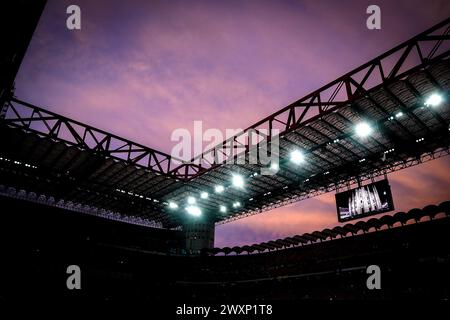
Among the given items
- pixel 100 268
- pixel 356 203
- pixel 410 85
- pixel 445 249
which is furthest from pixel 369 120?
pixel 100 268

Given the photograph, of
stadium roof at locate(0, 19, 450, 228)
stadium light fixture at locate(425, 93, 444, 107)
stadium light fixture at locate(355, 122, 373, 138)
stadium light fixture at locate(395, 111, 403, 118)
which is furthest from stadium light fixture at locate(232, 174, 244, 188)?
stadium light fixture at locate(425, 93, 444, 107)

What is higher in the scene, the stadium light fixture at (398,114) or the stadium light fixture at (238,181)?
the stadium light fixture at (398,114)

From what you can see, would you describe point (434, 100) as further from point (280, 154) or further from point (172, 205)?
point (172, 205)

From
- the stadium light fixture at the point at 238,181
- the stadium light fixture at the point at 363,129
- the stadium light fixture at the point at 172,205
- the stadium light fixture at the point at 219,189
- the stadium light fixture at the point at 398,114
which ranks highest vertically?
the stadium light fixture at the point at 398,114

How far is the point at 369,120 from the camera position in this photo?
48.9ft

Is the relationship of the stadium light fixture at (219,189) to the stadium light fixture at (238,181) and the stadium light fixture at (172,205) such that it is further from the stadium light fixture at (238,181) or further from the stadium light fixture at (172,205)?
the stadium light fixture at (172,205)

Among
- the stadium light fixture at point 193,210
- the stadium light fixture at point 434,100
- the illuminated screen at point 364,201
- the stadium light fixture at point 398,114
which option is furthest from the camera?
the stadium light fixture at point 193,210

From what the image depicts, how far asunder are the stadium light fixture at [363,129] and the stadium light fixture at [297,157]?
11.5 feet

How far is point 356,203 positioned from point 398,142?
4.29 m

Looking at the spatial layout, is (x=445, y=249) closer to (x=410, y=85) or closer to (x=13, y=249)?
(x=410, y=85)

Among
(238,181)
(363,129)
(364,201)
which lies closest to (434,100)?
(363,129)

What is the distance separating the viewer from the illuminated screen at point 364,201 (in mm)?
16922

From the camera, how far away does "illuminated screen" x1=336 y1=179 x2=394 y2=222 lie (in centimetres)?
1692

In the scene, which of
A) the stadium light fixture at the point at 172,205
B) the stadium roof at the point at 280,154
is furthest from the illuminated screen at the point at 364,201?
the stadium light fixture at the point at 172,205
